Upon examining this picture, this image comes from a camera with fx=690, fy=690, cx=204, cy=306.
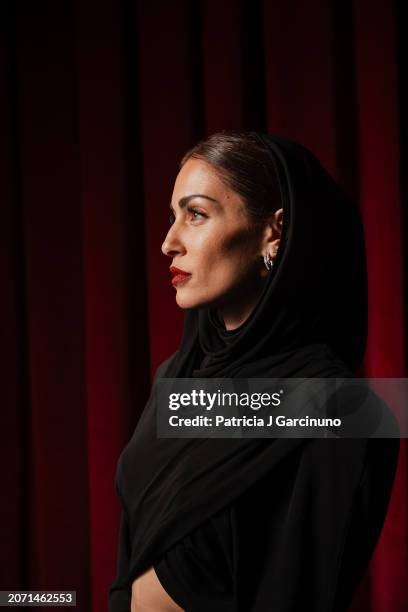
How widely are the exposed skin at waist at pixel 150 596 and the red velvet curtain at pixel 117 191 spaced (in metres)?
0.40

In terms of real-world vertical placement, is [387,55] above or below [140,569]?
above

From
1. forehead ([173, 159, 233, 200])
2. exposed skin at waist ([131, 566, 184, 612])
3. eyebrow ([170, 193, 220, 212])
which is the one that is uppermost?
forehead ([173, 159, 233, 200])

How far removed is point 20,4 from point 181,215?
72cm

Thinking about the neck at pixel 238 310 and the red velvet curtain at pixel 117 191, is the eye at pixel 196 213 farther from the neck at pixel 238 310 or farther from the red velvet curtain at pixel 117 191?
the red velvet curtain at pixel 117 191

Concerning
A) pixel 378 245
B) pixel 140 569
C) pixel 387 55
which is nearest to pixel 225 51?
pixel 387 55

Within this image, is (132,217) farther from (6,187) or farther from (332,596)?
(332,596)

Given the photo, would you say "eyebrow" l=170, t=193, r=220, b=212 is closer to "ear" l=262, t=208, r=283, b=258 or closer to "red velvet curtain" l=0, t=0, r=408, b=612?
"ear" l=262, t=208, r=283, b=258

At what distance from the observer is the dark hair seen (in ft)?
2.77

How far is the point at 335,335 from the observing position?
877 mm

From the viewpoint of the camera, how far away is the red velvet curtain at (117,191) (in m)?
1.16

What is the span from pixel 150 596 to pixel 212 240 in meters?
0.44

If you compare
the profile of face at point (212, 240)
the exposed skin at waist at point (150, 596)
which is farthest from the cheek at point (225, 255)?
the exposed skin at waist at point (150, 596)

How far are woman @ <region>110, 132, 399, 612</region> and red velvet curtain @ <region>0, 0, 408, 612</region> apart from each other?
0.35m

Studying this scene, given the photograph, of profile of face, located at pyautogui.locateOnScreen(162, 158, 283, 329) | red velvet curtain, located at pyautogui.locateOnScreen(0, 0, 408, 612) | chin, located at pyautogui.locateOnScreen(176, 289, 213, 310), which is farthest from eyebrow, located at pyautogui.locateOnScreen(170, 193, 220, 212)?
red velvet curtain, located at pyautogui.locateOnScreen(0, 0, 408, 612)
